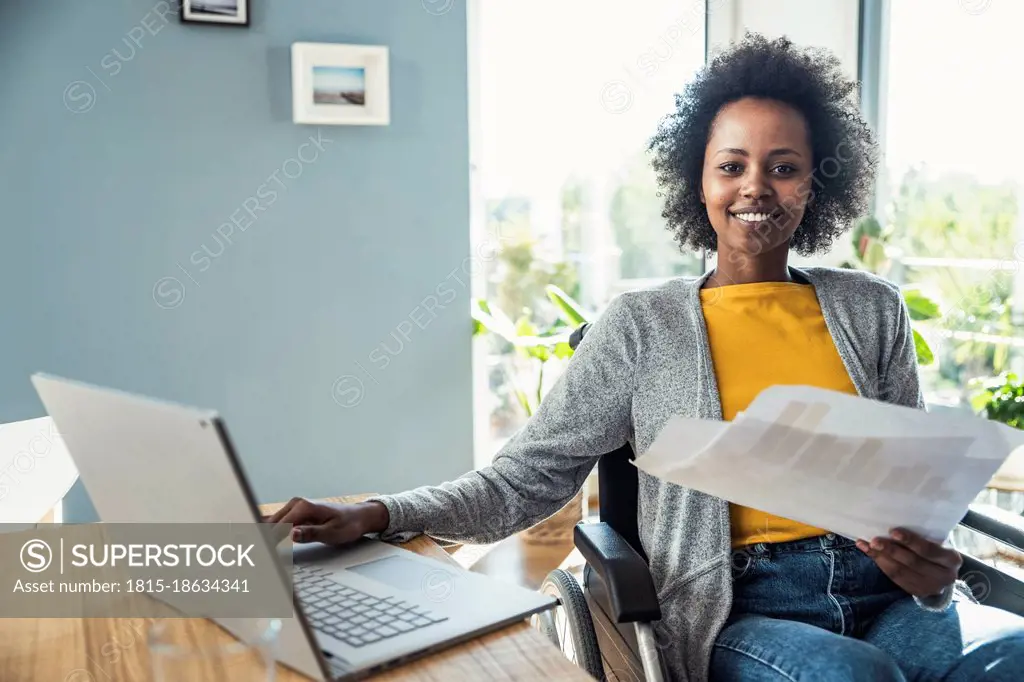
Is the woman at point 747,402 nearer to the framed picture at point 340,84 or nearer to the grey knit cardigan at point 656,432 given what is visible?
the grey knit cardigan at point 656,432

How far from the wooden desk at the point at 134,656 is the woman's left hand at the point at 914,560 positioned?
0.44m

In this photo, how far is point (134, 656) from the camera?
896 mm

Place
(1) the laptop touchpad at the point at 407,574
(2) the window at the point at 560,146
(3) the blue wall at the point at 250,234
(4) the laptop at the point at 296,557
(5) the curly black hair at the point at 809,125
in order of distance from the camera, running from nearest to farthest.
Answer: (4) the laptop at the point at 296,557
(1) the laptop touchpad at the point at 407,574
(5) the curly black hair at the point at 809,125
(3) the blue wall at the point at 250,234
(2) the window at the point at 560,146

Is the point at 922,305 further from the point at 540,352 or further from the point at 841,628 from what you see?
the point at 841,628

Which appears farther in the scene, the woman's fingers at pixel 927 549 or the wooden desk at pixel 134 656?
the woman's fingers at pixel 927 549

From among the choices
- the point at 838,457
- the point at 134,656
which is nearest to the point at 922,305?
the point at 838,457

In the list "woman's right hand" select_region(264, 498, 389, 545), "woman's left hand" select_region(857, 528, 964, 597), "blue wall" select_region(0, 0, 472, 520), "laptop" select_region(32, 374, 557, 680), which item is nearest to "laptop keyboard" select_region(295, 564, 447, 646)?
"laptop" select_region(32, 374, 557, 680)

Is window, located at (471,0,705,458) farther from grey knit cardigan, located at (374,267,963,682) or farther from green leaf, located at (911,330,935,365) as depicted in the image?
grey knit cardigan, located at (374,267,963,682)

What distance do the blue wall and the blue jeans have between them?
1692 mm

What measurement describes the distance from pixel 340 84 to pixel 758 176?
1.56 metres

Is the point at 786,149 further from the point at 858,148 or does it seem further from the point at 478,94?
the point at 478,94

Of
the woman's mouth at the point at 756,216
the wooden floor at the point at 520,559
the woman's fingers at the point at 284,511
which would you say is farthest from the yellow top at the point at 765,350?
the wooden floor at the point at 520,559

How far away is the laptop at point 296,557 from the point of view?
63 cm

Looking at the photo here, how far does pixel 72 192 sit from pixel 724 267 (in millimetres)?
1806
